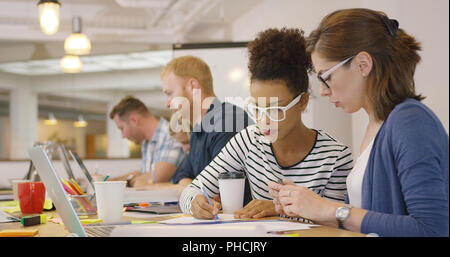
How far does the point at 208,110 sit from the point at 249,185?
0.76 m

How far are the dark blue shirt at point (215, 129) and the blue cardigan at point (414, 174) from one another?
3.96 feet

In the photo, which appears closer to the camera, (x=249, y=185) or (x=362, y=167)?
→ (x=362, y=167)

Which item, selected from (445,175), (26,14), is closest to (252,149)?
(445,175)

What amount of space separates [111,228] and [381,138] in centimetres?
73

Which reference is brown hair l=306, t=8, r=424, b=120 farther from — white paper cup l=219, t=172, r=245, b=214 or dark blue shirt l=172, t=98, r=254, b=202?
dark blue shirt l=172, t=98, r=254, b=202

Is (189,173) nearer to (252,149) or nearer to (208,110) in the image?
(208,110)

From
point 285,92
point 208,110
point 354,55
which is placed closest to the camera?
point 354,55

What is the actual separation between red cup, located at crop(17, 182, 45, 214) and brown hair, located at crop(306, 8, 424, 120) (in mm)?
1247

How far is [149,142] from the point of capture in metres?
4.10

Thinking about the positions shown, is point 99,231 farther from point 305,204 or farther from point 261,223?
point 305,204

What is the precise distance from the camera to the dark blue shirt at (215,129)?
2.36 metres

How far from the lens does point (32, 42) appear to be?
6531 mm
